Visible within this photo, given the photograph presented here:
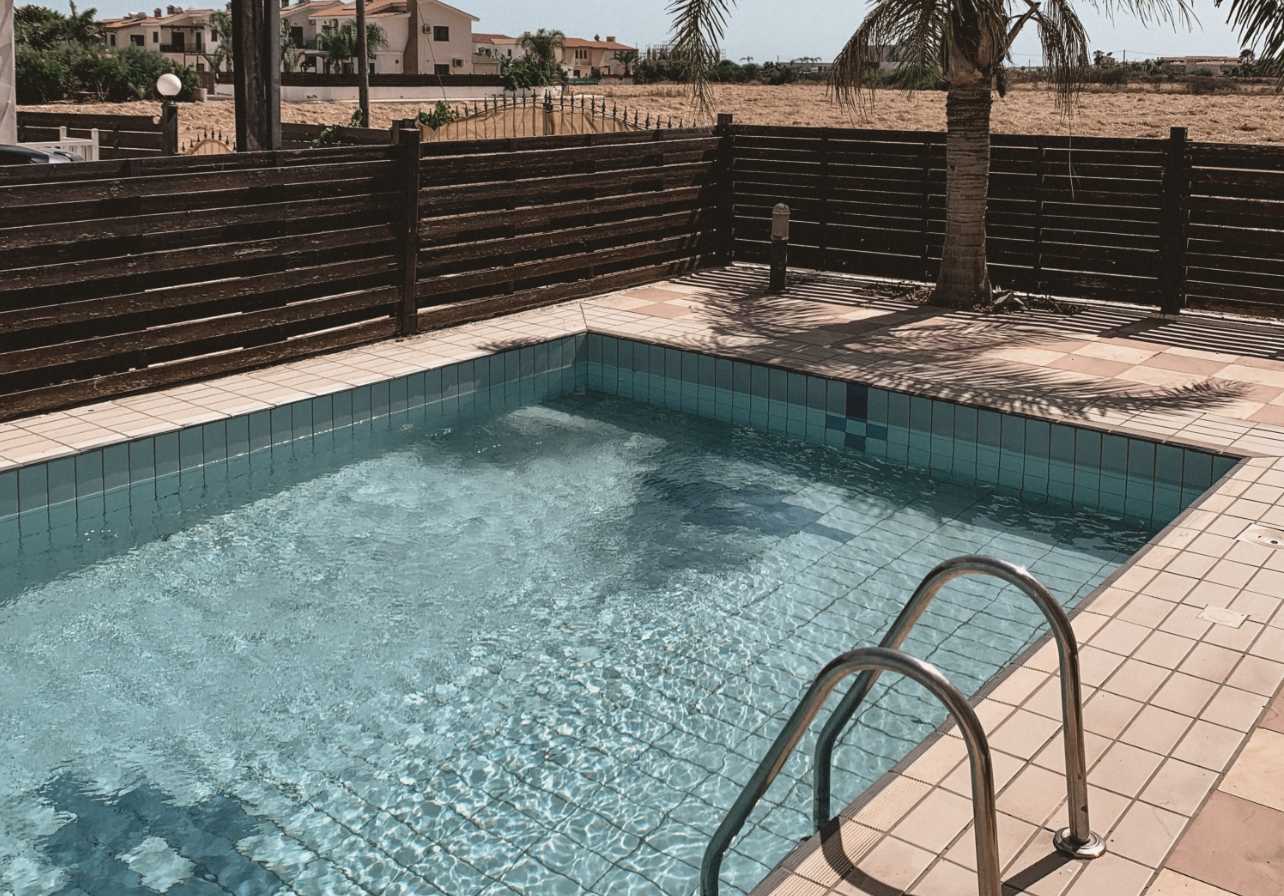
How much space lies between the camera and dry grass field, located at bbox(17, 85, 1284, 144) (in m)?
32.7

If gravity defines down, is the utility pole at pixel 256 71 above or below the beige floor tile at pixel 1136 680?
above

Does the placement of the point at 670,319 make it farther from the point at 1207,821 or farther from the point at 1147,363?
the point at 1207,821

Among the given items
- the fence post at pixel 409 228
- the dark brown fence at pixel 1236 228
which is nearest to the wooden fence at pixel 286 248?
the fence post at pixel 409 228

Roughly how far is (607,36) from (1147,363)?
13607 centimetres

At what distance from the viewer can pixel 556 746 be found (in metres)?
4.52

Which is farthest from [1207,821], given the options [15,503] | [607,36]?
[607,36]

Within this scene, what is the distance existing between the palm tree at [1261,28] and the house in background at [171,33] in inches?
3599

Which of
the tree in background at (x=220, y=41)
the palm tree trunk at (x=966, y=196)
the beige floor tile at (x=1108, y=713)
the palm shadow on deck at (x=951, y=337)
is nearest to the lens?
the beige floor tile at (x=1108, y=713)

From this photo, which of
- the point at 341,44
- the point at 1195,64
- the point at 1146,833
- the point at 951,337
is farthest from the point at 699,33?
the point at 341,44

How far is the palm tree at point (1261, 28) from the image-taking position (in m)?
9.12

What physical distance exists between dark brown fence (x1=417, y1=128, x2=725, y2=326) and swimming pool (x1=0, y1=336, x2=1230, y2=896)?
129 cm

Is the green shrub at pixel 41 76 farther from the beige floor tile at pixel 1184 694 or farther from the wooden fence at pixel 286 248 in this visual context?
the beige floor tile at pixel 1184 694

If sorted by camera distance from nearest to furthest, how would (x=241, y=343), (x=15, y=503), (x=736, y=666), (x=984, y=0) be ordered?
1. (x=736, y=666)
2. (x=15, y=503)
3. (x=241, y=343)
4. (x=984, y=0)

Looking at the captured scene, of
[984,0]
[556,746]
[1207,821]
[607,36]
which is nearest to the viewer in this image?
[1207,821]
